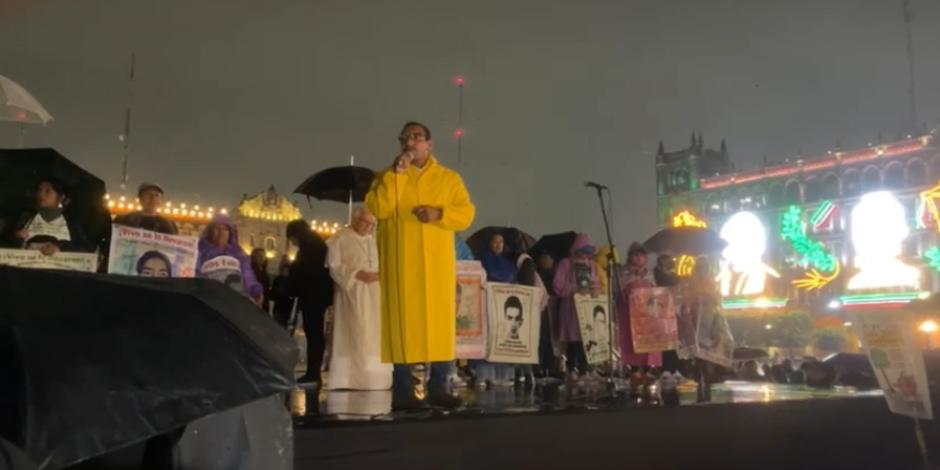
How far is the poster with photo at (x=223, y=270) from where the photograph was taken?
6.38 metres

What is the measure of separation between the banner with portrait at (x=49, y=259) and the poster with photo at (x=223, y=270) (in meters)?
0.89

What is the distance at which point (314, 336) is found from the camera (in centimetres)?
777

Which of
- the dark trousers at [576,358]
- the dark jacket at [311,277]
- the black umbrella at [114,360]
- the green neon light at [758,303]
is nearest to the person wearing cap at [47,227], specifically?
the dark jacket at [311,277]

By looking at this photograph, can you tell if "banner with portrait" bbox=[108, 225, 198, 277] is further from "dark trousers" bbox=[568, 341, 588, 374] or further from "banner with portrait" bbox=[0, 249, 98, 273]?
"dark trousers" bbox=[568, 341, 588, 374]

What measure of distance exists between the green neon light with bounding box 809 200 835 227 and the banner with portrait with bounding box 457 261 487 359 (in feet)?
177

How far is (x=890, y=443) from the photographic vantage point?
6859mm

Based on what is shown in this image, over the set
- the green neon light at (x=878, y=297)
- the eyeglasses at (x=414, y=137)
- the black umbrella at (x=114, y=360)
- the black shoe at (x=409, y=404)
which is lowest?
the black shoe at (x=409, y=404)

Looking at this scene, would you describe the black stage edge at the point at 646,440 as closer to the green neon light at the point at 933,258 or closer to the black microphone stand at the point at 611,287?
the black microphone stand at the point at 611,287

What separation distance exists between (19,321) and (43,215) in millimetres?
4834

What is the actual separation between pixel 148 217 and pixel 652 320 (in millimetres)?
5223

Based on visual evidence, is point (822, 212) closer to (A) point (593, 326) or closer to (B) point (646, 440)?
(A) point (593, 326)

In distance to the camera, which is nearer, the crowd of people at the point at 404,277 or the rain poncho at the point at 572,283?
the crowd of people at the point at 404,277

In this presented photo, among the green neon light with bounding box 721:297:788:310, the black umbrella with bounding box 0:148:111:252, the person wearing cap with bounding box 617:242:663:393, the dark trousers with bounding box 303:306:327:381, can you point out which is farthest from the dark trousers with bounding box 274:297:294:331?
the green neon light with bounding box 721:297:788:310

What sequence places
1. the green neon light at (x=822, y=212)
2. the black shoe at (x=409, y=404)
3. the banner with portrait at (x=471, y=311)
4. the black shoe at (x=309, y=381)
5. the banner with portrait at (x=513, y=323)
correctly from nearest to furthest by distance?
the black shoe at (x=409, y=404)
the black shoe at (x=309, y=381)
the banner with portrait at (x=471, y=311)
the banner with portrait at (x=513, y=323)
the green neon light at (x=822, y=212)
